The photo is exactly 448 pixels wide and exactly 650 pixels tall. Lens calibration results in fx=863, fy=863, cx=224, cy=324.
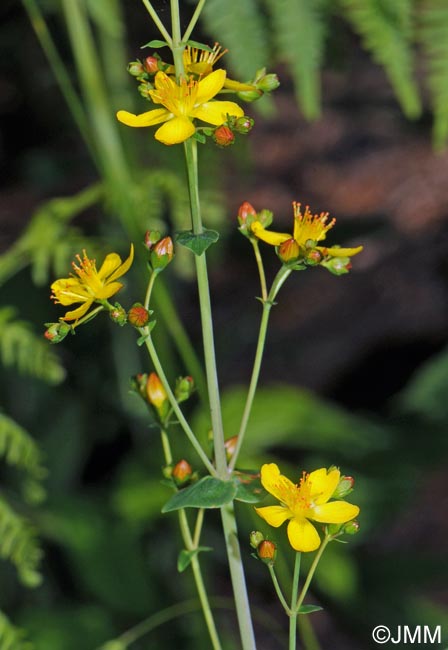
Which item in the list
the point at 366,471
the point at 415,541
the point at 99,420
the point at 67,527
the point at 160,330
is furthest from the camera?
the point at 415,541

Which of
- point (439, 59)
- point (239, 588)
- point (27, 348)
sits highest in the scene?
point (439, 59)

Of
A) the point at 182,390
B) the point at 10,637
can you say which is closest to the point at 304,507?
the point at 182,390

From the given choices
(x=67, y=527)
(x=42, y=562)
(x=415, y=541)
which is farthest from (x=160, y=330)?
(x=415, y=541)

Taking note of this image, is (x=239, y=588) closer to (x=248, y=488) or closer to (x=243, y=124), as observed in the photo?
(x=248, y=488)

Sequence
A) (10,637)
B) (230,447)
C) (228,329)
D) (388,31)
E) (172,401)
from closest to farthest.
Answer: (172,401) → (230,447) → (10,637) → (388,31) → (228,329)

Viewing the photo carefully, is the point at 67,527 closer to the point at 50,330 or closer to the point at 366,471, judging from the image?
the point at 366,471

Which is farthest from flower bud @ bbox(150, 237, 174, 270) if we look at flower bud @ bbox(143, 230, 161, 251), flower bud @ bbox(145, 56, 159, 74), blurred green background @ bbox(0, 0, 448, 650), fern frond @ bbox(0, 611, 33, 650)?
fern frond @ bbox(0, 611, 33, 650)

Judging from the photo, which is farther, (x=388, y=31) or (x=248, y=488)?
(x=388, y=31)
